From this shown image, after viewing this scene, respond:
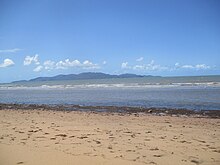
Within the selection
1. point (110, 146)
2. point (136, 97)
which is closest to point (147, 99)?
point (136, 97)

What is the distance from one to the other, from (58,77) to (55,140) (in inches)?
6409

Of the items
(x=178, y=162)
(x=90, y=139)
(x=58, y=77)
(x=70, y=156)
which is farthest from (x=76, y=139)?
(x=58, y=77)

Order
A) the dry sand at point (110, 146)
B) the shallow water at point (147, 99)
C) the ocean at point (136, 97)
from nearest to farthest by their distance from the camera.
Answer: the dry sand at point (110, 146)
the shallow water at point (147, 99)
the ocean at point (136, 97)

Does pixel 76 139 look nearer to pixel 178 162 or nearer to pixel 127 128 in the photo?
pixel 127 128

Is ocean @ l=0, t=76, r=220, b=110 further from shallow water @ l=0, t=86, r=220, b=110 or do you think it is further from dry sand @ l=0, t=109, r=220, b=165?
dry sand @ l=0, t=109, r=220, b=165

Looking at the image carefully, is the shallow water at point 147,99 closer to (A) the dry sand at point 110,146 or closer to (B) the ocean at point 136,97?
(B) the ocean at point 136,97

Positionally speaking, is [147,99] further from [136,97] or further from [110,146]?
[110,146]

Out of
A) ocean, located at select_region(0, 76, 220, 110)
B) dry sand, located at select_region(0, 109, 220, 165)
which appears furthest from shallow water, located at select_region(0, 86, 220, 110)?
dry sand, located at select_region(0, 109, 220, 165)

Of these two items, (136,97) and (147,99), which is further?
(136,97)

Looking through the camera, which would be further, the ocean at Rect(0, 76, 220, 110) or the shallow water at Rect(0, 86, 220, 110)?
the ocean at Rect(0, 76, 220, 110)

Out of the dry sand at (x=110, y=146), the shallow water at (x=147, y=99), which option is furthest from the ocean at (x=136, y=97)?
the dry sand at (x=110, y=146)

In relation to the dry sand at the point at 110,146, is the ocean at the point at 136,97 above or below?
above

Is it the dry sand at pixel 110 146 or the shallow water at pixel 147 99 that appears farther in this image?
the shallow water at pixel 147 99

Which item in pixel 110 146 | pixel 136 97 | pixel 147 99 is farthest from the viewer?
pixel 136 97
